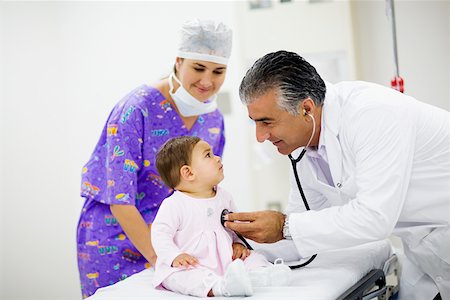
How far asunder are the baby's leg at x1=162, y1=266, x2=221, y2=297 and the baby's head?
0.30 metres

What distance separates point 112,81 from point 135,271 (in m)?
1.91

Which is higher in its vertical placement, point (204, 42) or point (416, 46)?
point (204, 42)

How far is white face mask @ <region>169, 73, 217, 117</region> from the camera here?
2256mm

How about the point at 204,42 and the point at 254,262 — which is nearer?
the point at 254,262

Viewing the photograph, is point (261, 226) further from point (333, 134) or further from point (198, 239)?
point (333, 134)

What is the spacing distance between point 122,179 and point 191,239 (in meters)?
0.47

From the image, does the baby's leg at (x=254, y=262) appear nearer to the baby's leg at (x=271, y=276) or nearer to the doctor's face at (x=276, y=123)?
the baby's leg at (x=271, y=276)

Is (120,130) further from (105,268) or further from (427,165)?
(427,165)

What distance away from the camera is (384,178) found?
153 cm

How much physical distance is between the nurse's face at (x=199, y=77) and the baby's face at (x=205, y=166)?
0.46 m

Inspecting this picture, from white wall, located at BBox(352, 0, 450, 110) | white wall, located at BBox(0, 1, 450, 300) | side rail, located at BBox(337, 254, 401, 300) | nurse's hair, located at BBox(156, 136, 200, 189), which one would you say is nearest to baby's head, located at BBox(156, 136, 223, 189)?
nurse's hair, located at BBox(156, 136, 200, 189)

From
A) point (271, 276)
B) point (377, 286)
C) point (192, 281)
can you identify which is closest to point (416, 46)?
point (377, 286)

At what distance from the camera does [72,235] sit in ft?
12.6

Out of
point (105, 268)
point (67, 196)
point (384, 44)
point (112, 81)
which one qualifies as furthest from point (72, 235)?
point (384, 44)
